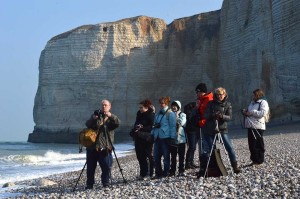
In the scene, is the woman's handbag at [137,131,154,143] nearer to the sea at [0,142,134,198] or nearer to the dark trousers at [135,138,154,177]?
the dark trousers at [135,138,154,177]

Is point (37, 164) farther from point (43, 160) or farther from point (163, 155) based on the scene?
point (163, 155)

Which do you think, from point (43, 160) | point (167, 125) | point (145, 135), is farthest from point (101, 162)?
point (43, 160)

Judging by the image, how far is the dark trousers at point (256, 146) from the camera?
794 centimetres

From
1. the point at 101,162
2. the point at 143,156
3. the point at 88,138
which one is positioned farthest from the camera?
the point at 143,156

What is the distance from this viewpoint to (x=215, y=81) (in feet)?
140

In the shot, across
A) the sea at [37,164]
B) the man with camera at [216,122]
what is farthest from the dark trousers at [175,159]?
the sea at [37,164]

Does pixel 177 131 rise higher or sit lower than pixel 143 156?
higher

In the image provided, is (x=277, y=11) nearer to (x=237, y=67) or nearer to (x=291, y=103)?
(x=291, y=103)

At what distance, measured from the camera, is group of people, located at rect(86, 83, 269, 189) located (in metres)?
7.17

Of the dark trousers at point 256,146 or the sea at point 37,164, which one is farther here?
the sea at point 37,164

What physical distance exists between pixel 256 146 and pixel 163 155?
150 centimetres

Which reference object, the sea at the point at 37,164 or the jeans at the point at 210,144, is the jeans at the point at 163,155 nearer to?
the jeans at the point at 210,144

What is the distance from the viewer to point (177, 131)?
8.18 metres

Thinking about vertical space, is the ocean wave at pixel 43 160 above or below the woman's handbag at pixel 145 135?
below
